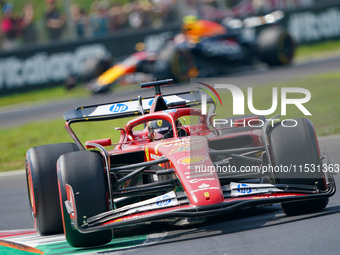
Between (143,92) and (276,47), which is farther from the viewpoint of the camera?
(276,47)

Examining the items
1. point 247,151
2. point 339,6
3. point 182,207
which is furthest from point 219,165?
point 339,6

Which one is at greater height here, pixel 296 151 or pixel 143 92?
pixel 296 151

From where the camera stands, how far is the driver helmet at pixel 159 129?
7.07m

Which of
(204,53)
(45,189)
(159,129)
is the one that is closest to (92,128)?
(204,53)

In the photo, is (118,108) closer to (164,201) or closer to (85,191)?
(85,191)

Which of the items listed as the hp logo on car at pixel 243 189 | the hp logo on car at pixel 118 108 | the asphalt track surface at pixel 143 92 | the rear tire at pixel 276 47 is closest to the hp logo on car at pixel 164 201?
the hp logo on car at pixel 243 189

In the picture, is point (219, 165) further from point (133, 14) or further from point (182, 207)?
point (133, 14)

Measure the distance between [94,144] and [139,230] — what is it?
94 cm

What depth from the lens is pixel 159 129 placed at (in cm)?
711

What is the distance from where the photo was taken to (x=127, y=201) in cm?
646

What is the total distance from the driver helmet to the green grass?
156 inches

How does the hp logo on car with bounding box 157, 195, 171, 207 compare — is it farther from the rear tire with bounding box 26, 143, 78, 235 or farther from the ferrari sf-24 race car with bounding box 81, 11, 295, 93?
the ferrari sf-24 race car with bounding box 81, 11, 295, 93

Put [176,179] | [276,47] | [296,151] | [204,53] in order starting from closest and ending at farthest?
[176,179] < [296,151] < [204,53] < [276,47]

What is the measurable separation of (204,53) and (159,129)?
40.5 ft
